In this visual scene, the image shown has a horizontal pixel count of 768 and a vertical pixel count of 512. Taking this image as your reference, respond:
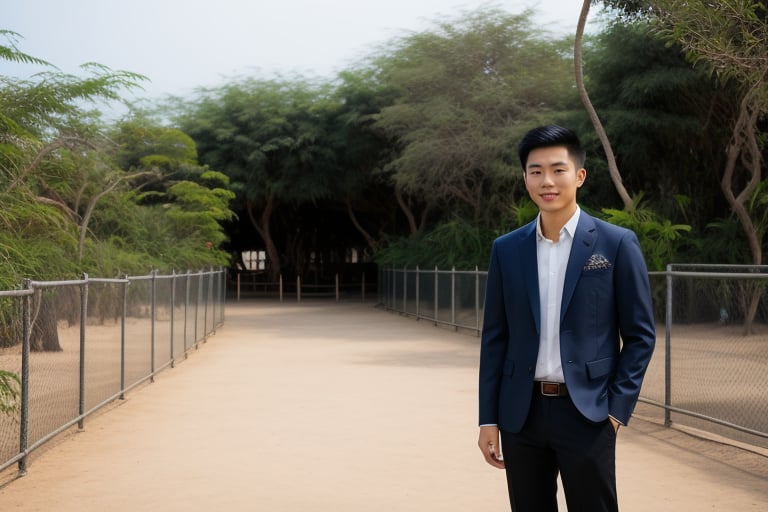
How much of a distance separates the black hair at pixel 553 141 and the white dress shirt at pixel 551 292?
0.24 meters

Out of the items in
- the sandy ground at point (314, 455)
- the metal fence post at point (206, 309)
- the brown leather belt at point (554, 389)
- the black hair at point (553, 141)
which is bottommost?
the sandy ground at point (314, 455)

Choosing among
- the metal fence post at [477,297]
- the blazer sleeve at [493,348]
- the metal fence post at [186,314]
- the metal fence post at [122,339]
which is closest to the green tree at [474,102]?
the metal fence post at [477,297]

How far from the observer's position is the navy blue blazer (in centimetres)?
372

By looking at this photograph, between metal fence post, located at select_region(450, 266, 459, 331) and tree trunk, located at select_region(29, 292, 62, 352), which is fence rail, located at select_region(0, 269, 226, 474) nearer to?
tree trunk, located at select_region(29, 292, 62, 352)

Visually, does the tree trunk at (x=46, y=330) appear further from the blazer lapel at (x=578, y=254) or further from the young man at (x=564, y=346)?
the blazer lapel at (x=578, y=254)

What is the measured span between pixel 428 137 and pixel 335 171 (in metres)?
12.8

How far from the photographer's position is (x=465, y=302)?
24.5m

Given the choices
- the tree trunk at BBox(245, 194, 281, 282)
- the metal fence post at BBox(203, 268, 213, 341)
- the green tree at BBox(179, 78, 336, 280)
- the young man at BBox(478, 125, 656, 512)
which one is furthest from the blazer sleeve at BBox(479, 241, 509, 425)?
the tree trunk at BBox(245, 194, 281, 282)

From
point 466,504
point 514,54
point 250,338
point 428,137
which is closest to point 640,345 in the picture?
point 466,504

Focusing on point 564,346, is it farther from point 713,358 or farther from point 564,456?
point 713,358

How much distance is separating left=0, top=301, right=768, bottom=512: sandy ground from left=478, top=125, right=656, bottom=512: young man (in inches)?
122

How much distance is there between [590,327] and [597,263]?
25 centimetres

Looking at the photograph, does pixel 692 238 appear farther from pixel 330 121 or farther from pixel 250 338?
pixel 330 121

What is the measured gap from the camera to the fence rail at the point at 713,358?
9117 mm
